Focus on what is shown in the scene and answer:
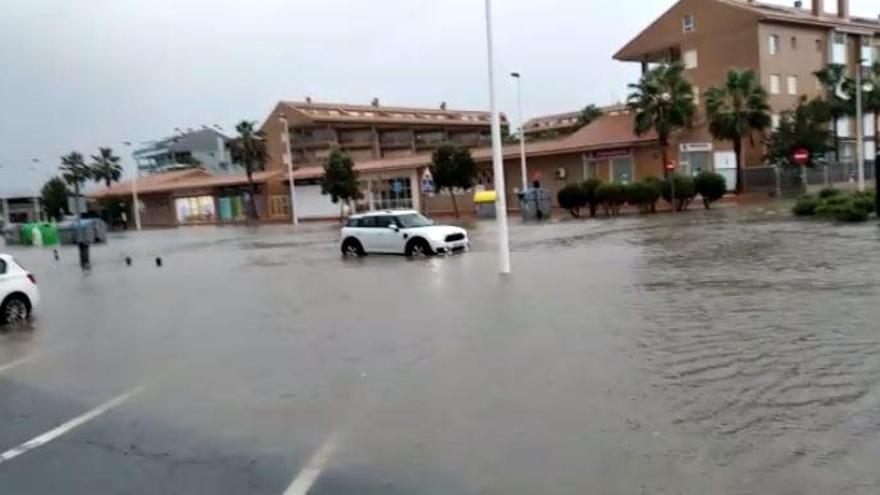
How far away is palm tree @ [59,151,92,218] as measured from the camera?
10820cm

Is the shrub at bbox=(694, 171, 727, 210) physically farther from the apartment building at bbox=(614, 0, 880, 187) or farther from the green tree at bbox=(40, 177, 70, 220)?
the green tree at bbox=(40, 177, 70, 220)

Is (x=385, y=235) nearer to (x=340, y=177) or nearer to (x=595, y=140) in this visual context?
(x=595, y=140)

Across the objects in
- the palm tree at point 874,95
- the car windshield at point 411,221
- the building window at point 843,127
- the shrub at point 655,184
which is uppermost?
the palm tree at point 874,95

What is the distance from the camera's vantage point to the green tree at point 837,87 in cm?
5272

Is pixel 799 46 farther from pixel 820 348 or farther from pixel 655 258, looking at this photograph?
pixel 820 348

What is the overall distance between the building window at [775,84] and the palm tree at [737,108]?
21.7ft

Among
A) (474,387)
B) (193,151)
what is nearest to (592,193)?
(474,387)

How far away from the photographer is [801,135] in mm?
48656

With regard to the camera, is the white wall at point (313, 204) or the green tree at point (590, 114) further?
the green tree at point (590, 114)

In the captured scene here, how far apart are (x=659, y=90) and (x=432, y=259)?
29.9 m

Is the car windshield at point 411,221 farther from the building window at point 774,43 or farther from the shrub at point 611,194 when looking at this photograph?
the building window at point 774,43

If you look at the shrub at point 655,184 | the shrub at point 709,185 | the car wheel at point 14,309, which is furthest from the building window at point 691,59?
the car wheel at point 14,309

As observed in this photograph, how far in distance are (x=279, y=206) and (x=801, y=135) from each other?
165 ft

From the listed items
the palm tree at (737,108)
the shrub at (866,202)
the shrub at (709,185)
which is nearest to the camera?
the shrub at (866,202)
